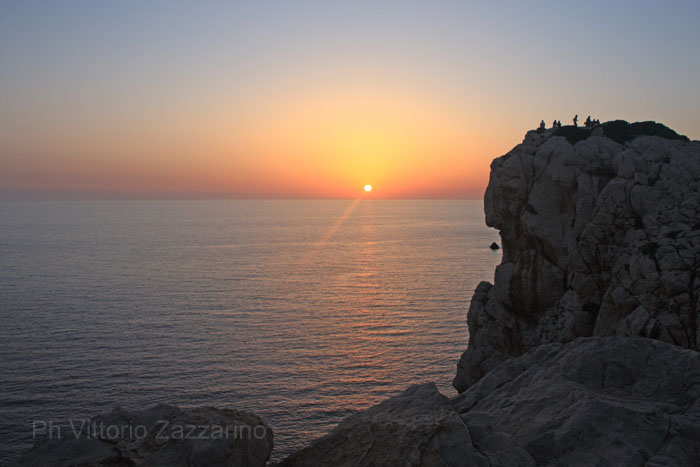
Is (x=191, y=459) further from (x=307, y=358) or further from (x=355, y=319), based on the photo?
(x=355, y=319)

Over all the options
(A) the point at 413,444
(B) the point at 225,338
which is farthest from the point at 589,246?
(B) the point at 225,338

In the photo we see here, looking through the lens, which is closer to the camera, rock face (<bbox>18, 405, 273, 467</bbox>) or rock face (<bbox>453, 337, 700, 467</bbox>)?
rock face (<bbox>18, 405, 273, 467</bbox>)

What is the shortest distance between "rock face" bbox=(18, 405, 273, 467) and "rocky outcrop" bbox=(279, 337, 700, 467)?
2.10 m

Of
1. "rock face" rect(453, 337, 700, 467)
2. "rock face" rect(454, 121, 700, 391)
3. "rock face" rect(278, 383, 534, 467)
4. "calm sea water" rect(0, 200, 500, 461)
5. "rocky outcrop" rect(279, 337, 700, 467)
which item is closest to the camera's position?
"rock face" rect(278, 383, 534, 467)

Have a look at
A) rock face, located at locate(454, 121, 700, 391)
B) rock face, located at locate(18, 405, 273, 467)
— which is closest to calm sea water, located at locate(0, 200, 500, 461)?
rock face, located at locate(454, 121, 700, 391)

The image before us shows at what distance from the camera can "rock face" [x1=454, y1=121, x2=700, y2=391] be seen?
3662 cm

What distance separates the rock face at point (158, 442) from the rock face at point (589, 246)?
33.1 meters

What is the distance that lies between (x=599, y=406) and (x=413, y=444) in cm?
535

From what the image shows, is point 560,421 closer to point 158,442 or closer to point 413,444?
point 413,444

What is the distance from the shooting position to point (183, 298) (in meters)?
102

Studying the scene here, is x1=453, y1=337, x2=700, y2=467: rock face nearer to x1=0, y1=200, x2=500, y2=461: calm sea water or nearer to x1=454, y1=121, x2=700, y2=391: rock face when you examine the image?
x1=454, y1=121, x2=700, y2=391: rock face

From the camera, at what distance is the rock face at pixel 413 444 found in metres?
12.1

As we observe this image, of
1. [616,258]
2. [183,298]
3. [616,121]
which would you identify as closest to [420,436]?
[616,258]

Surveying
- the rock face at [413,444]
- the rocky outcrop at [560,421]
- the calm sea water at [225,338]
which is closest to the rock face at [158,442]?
the rock face at [413,444]
